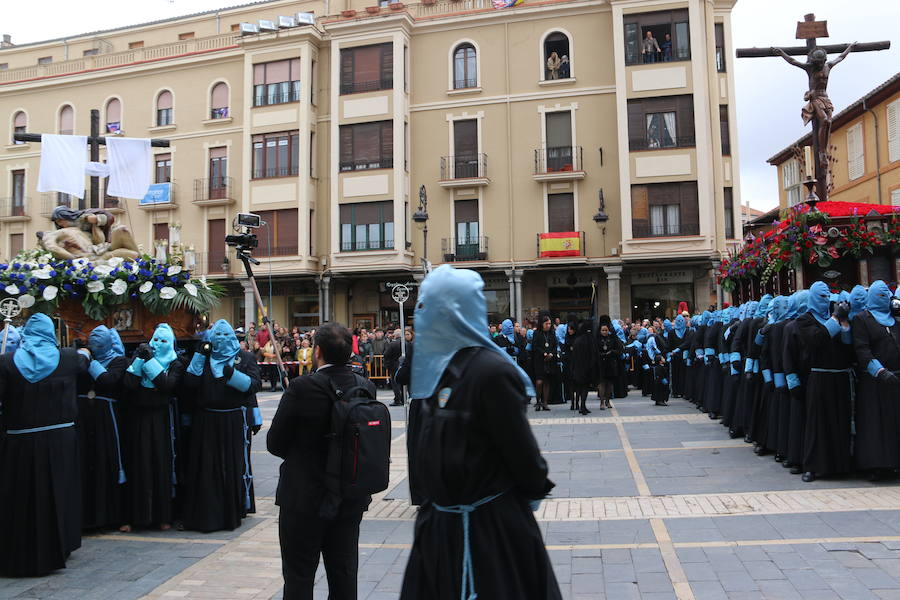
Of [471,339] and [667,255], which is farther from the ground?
[667,255]

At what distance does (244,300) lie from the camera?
3244 cm

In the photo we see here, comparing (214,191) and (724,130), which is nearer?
(724,130)

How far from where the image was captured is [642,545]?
614cm

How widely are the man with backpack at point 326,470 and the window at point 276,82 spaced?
29.2 metres

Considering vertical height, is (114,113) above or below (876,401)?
above

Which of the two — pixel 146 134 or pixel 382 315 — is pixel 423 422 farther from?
pixel 146 134

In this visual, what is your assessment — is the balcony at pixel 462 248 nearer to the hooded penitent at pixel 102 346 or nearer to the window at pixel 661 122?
the window at pixel 661 122

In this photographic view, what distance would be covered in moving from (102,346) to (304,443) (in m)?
3.83

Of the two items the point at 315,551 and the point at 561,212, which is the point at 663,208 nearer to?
the point at 561,212

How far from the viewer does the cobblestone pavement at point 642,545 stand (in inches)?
206

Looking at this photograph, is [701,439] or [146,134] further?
[146,134]

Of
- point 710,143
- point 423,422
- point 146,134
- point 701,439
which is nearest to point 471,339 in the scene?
point 423,422

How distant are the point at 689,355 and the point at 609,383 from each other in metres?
1.83

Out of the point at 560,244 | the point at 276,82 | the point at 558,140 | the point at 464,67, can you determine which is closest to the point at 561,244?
the point at 560,244
